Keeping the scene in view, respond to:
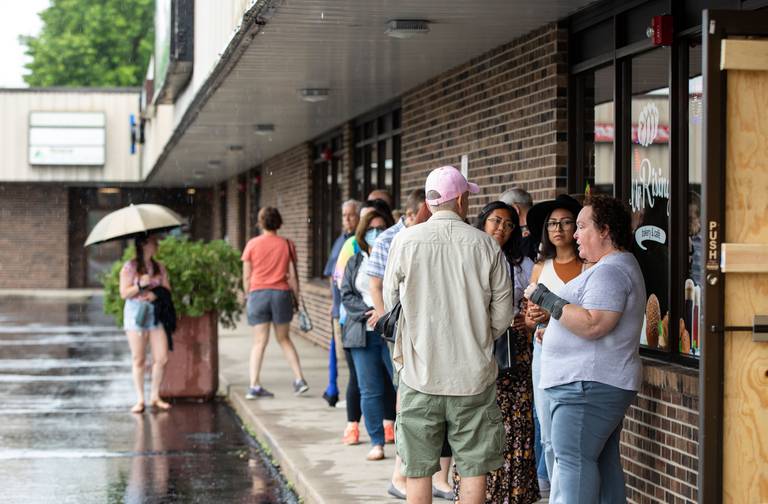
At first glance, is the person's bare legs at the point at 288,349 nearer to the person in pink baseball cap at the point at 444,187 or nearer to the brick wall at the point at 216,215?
the person in pink baseball cap at the point at 444,187

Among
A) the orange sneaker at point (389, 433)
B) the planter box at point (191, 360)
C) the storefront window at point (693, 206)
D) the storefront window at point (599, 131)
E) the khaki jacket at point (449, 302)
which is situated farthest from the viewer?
the planter box at point (191, 360)

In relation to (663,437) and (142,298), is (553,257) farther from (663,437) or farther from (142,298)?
(142,298)

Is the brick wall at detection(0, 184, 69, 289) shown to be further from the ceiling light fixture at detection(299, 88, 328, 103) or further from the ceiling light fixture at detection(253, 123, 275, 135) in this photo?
the ceiling light fixture at detection(299, 88, 328, 103)

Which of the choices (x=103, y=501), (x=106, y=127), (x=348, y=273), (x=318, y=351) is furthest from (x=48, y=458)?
(x=106, y=127)

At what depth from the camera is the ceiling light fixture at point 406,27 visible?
8750 mm

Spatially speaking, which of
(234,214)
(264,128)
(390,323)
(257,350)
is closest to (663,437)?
(390,323)

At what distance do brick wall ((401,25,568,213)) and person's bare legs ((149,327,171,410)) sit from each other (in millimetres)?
2961

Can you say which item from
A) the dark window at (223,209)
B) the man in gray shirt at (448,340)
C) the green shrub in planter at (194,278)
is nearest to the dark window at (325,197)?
the green shrub in planter at (194,278)

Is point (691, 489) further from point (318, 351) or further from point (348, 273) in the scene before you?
point (318, 351)

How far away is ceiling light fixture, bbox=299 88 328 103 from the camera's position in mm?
13023

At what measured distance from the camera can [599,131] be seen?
27.8 feet

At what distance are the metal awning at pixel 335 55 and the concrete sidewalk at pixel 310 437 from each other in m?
3.07

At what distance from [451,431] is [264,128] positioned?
40.0 ft

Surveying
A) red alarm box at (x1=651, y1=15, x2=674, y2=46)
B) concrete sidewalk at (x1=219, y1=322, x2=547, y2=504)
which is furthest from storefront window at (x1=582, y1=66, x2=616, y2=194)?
concrete sidewalk at (x1=219, y1=322, x2=547, y2=504)
